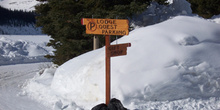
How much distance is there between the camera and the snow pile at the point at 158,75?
541 centimetres

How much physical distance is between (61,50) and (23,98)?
3.49 m

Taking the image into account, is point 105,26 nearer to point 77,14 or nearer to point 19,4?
point 77,14

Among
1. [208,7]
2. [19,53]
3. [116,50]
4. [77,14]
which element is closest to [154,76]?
[116,50]

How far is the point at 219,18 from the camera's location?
10203 millimetres

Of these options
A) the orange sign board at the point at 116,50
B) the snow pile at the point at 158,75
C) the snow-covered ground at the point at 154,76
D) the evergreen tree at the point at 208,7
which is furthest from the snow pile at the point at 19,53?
the orange sign board at the point at 116,50

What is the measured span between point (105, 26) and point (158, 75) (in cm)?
180

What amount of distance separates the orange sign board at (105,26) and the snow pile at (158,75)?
1.30m

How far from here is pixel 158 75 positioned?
217 inches

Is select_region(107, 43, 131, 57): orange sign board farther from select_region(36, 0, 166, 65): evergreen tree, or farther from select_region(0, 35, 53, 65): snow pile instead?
select_region(0, 35, 53, 65): snow pile

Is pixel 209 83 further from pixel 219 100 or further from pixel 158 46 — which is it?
pixel 158 46

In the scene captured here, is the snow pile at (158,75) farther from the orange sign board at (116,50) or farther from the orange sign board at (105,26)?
the orange sign board at (105,26)

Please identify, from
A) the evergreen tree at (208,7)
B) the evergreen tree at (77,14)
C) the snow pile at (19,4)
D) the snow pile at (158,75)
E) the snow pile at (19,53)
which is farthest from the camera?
the snow pile at (19,4)

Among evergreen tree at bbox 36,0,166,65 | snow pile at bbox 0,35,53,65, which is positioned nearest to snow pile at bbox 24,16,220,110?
evergreen tree at bbox 36,0,166,65

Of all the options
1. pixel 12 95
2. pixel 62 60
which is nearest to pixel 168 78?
pixel 12 95
